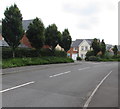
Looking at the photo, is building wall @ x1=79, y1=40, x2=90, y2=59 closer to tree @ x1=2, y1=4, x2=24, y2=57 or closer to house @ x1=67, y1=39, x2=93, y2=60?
house @ x1=67, y1=39, x2=93, y2=60

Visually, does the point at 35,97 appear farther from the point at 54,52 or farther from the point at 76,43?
the point at 76,43

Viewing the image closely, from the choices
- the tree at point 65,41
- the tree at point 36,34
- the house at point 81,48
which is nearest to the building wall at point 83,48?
the house at point 81,48

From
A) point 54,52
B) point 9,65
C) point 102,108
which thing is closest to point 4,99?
point 102,108

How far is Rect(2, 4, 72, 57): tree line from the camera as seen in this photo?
23.5m

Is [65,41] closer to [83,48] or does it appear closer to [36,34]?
[36,34]

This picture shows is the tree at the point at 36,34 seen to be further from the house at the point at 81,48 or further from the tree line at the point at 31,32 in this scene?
the house at the point at 81,48

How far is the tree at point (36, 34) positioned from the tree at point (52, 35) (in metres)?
4.75

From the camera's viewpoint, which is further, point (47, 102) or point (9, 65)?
point (9, 65)

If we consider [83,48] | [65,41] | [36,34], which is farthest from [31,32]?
[83,48]

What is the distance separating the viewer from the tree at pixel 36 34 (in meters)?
27.9

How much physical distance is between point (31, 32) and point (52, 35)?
234 inches

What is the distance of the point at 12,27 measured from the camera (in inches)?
923

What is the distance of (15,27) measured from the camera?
2348cm

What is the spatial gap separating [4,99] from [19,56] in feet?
62.3
